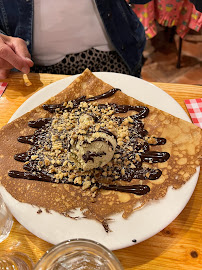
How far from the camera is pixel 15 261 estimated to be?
0.95m

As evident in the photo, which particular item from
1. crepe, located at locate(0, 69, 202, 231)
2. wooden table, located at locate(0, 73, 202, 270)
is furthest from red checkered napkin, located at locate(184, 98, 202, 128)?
wooden table, located at locate(0, 73, 202, 270)

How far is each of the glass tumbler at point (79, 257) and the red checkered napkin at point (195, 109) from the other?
855mm

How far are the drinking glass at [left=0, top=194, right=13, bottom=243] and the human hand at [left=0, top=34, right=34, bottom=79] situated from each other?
2.66ft

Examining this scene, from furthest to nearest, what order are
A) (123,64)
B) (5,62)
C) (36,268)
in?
(123,64), (5,62), (36,268)

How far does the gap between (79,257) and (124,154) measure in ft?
1.71

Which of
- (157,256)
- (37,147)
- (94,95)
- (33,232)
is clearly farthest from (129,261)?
(94,95)

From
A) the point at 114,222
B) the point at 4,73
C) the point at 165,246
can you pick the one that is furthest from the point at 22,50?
the point at 165,246

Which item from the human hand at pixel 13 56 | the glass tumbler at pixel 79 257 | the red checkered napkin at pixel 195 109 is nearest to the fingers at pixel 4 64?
the human hand at pixel 13 56

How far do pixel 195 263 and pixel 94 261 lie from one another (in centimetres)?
38

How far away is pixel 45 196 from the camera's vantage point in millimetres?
1086

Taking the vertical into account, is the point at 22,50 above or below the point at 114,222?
above

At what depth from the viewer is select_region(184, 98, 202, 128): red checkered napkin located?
53.6 inches

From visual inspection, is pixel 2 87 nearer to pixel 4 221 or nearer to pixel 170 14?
pixel 4 221

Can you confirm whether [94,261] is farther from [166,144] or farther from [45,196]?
[166,144]
